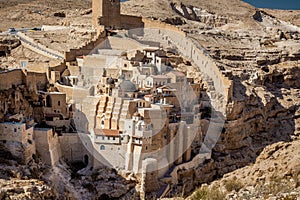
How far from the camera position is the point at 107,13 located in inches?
1464

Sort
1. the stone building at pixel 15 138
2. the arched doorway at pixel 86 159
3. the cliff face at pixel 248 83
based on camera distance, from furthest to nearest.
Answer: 1. the cliff face at pixel 248 83
2. the arched doorway at pixel 86 159
3. the stone building at pixel 15 138

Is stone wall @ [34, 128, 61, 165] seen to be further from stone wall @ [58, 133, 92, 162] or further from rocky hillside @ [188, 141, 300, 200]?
rocky hillside @ [188, 141, 300, 200]

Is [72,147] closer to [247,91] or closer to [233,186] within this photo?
[233,186]

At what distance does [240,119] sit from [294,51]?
14911mm

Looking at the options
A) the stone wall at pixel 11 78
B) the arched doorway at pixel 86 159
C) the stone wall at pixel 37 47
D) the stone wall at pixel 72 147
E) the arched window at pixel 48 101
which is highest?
the stone wall at pixel 37 47

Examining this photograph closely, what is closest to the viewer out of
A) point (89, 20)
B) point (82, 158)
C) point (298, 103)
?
point (82, 158)

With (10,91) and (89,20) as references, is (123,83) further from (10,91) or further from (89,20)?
(89,20)

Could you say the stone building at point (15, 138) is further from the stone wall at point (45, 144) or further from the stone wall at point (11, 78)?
the stone wall at point (11, 78)

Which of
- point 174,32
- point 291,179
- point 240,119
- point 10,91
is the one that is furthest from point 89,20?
point 291,179

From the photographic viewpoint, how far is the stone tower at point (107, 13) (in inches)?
1447

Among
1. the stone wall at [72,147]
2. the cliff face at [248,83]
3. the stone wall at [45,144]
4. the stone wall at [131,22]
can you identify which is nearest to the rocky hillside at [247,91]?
the cliff face at [248,83]

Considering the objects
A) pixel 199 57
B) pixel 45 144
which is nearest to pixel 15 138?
pixel 45 144

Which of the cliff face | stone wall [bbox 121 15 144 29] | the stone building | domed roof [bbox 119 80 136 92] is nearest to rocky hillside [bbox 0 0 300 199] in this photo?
the cliff face

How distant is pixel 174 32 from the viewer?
37.8 m
